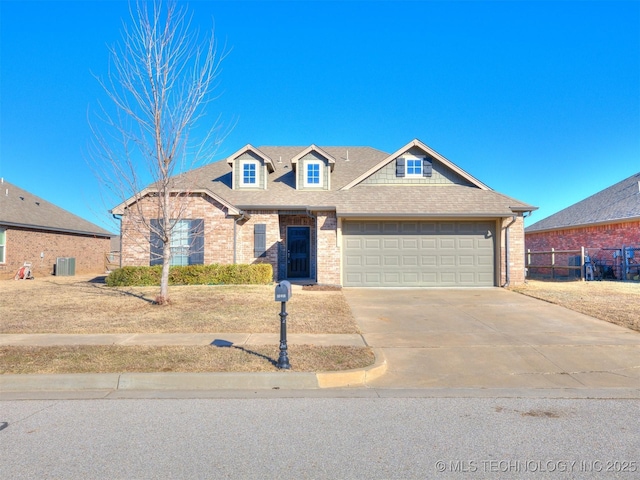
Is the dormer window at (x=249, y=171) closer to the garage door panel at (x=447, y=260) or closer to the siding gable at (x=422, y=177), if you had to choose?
the siding gable at (x=422, y=177)

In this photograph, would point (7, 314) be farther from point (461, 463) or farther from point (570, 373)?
point (570, 373)

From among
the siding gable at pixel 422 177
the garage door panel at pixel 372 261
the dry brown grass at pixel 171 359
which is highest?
the siding gable at pixel 422 177

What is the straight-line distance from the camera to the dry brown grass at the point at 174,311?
8.15 meters

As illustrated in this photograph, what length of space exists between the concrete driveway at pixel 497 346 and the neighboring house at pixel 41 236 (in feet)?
61.3

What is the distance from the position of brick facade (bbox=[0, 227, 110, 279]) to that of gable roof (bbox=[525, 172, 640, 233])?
29.5m

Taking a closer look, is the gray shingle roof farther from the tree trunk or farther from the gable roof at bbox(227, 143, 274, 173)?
the tree trunk

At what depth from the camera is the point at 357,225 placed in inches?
606

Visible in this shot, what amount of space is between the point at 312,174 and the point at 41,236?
15.9m

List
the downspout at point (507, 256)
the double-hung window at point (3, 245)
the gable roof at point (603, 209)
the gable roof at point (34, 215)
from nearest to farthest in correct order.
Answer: the downspout at point (507, 256)
the double-hung window at point (3, 245)
the gable roof at point (603, 209)
the gable roof at point (34, 215)

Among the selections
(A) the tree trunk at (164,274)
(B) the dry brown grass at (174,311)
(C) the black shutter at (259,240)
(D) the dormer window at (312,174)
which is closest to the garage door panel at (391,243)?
(B) the dry brown grass at (174,311)

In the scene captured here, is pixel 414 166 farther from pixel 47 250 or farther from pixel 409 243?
pixel 47 250

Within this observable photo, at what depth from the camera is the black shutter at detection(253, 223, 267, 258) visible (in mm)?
16875

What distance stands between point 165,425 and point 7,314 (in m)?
8.11

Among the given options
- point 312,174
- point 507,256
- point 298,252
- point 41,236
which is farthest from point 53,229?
point 507,256
